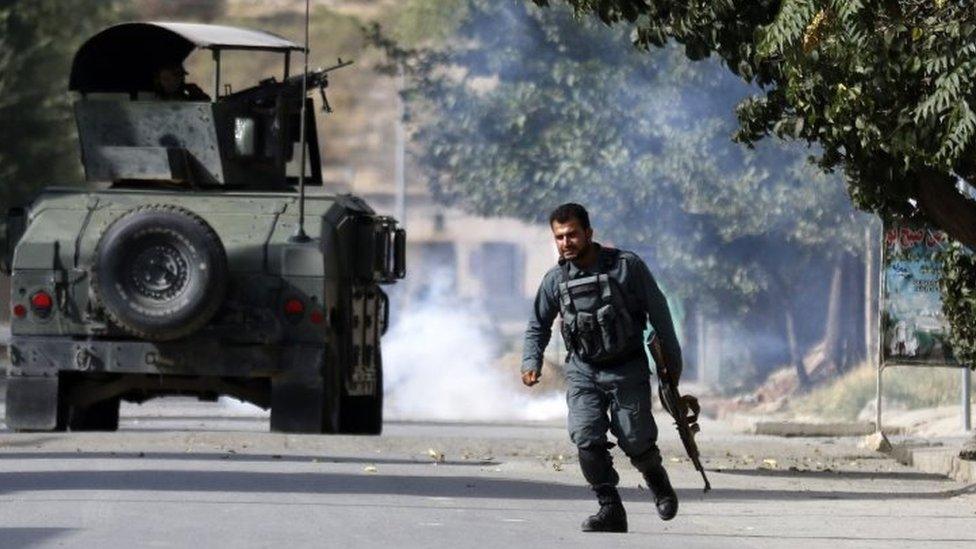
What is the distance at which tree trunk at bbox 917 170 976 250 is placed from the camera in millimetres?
17375

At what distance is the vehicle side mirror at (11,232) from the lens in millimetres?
21688

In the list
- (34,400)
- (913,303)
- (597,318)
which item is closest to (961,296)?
(913,303)

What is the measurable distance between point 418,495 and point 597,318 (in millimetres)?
2958

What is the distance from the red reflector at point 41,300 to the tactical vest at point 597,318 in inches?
323

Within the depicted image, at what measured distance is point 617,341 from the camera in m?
13.5

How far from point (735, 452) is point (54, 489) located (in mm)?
8025

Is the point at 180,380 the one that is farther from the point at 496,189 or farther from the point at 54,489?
the point at 496,189

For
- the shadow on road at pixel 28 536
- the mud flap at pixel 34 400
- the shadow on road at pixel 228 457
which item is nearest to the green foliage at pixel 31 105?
the mud flap at pixel 34 400

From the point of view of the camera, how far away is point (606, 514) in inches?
537

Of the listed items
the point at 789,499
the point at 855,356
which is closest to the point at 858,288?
the point at 855,356

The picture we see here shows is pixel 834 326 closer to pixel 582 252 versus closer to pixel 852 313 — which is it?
pixel 852 313

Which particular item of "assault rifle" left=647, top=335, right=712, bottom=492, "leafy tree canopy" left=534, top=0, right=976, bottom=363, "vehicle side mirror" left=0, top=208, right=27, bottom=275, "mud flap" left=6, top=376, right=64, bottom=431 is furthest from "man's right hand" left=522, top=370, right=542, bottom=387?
"vehicle side mirror" left=0, top=208, right=27, bottom=275

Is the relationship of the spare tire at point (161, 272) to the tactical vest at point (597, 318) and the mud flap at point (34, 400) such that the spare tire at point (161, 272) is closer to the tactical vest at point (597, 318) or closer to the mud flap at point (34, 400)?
the mud flap at point (34, 400)

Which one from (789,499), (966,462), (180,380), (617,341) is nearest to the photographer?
(617,341)
